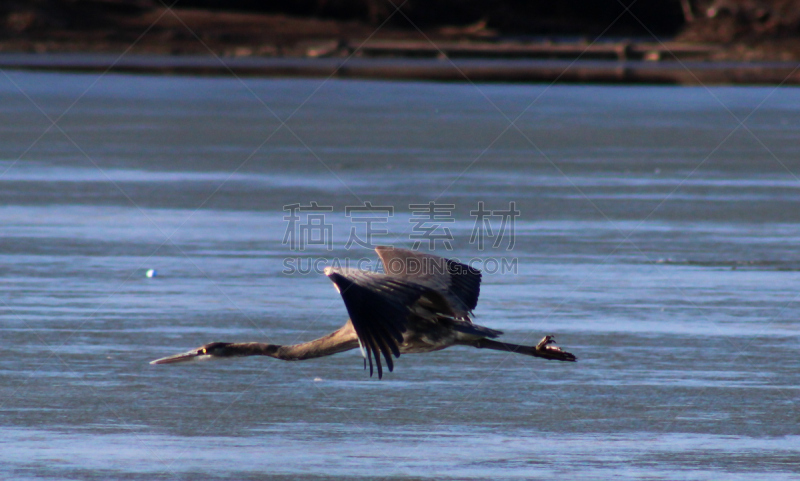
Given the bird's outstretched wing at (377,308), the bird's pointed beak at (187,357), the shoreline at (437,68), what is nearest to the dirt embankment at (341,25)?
the shoreline at (437,68)

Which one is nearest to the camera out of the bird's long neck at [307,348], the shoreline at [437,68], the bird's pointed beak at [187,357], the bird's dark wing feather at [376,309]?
the bird's dark wing feather at [376,309]

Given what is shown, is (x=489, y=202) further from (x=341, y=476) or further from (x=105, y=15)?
(x=105, y=15)

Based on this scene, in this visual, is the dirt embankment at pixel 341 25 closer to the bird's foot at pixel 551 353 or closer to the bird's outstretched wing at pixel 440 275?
the bird's outstretched wing at pixel 440 275

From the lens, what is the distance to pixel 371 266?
8781 millimetres

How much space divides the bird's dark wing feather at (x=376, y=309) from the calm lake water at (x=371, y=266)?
0.43 metres

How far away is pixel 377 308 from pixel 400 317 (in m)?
0.10

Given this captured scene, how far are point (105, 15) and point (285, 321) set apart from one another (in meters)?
40.7

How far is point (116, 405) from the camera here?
236 inches

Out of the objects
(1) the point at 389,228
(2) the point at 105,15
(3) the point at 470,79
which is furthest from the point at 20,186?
(2) the point at 105,15

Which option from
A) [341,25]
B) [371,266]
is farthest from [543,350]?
[341,25]

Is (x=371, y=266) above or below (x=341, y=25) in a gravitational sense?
below

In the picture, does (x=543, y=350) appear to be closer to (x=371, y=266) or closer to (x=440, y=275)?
(x=440, y=275)

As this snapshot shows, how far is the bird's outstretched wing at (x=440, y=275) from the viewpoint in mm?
6032

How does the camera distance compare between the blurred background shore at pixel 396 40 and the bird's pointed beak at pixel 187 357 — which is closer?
the bird's pointed beak at pixel 187 357
